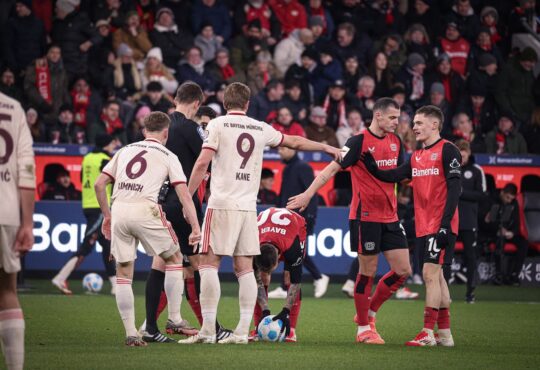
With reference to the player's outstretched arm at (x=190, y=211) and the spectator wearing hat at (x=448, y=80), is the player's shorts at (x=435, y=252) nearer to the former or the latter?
the player's outstretched arm at (x=190, y=211)

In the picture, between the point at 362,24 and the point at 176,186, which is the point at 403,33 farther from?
the point at 176,186

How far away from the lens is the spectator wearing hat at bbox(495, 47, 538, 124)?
81.3 feet

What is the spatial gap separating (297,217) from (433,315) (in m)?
1.69

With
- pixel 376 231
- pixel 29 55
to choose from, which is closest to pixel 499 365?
pixel 376 231

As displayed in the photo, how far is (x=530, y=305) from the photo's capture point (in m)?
16.7

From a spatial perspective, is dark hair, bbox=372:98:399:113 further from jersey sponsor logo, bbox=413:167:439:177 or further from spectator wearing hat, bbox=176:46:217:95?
spectator wearing hat, bbox=176:46:217:95

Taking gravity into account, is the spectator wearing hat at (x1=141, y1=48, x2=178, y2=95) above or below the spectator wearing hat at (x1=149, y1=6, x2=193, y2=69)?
below

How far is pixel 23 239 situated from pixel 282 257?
4.22 m

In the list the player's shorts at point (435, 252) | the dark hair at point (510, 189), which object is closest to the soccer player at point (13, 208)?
the player's shorts at point (435, 252)

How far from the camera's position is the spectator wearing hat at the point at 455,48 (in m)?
25.3

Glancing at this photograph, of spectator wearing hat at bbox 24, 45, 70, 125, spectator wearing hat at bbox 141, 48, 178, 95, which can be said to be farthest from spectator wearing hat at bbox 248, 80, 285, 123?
spectator wearing hat at bbox 24, 45, 70, 125

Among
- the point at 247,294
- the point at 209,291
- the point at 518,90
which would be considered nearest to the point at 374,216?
the point at 247,294

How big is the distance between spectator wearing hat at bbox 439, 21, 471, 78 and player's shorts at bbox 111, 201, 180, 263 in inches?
630

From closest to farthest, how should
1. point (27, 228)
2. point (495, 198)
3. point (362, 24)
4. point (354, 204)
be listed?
1. point (27, 228)
2. point (354, 204)
3. point (495, 198)
4. point (362, 24)
